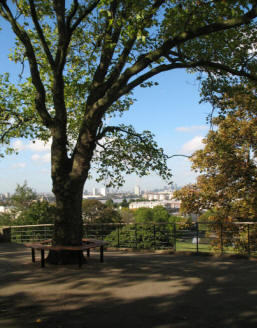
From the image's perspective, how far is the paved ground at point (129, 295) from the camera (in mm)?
4754

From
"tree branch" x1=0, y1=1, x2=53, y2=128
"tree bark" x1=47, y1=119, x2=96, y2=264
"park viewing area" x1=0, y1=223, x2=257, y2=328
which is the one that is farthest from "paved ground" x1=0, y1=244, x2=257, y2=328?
"tree branch" x1=0, y1=1, x2=53, y2=128

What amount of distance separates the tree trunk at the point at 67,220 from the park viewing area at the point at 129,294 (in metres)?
0.36

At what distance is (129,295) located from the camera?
5.93m

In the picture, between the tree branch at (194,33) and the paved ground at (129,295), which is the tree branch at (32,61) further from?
the paved ground at (129,295)

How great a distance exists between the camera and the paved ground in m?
4.75

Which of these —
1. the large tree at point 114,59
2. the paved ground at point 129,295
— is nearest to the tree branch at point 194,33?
the large tree at point 114,59

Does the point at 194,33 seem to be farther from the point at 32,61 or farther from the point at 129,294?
the point at 129,294

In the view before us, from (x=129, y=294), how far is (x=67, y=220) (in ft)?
10.8

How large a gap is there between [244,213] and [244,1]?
11.8 metres

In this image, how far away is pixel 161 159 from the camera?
11375mm

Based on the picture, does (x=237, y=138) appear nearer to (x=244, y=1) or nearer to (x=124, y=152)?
(x=124, y=152)

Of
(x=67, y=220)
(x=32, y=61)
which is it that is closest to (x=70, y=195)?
(x=67, y=220)

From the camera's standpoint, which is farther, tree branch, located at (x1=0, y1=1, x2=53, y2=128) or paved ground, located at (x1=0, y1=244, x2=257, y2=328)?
tree branch, located at (x1=0, y1=1, x2=53, y2=128)

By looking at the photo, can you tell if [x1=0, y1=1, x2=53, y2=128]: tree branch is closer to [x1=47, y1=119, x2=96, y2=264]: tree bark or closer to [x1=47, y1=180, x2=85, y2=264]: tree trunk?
[x1=47, y1=119, x2=96, y2=264]: tree bark
